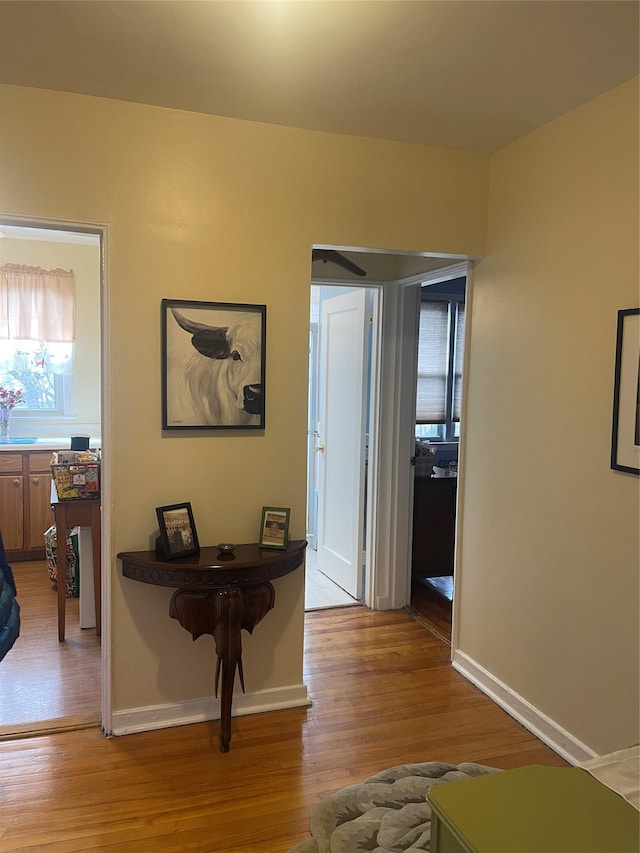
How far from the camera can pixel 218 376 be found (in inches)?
107

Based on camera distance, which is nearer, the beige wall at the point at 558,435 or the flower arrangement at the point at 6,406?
the beige wall at the point at 558,435

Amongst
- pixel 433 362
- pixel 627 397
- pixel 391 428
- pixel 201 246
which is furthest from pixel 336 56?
pixel 433 362

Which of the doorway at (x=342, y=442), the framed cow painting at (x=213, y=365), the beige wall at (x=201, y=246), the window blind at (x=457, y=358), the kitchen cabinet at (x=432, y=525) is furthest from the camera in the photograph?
the window blind at (x=457, y=358)

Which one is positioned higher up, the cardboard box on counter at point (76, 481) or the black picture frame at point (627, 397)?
A: the black picture frame at point (627, 397)

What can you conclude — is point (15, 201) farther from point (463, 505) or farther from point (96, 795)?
point (463, 505)

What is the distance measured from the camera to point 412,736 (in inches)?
106

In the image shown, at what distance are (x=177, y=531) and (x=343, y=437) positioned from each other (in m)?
1.95

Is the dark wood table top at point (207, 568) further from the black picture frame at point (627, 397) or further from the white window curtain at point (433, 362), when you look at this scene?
the white window curtain at point (433, 362)

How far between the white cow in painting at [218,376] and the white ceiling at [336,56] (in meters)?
0.86

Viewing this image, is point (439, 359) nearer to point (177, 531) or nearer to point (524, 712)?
point (524, 712)

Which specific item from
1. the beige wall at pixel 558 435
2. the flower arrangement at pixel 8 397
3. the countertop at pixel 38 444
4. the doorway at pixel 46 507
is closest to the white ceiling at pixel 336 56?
the beige wall at pixel 558 435

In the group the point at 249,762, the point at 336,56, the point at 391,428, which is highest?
the point at 336,56

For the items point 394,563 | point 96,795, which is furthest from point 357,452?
point 96,795

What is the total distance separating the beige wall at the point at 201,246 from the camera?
2.48 metres
